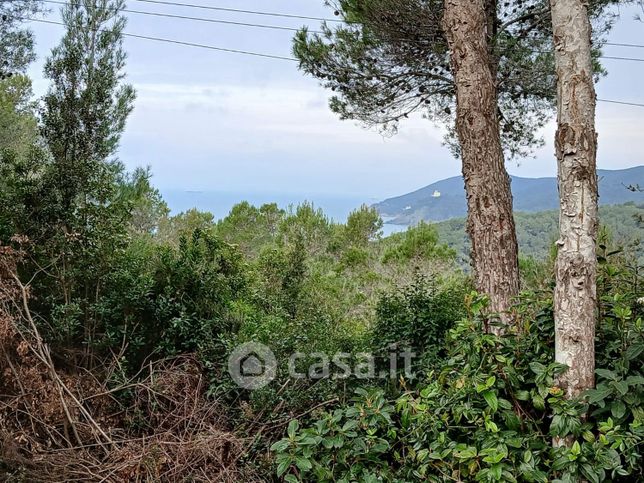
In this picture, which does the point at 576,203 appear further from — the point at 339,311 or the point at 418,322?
the point at 339,311

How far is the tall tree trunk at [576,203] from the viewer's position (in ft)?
5.75

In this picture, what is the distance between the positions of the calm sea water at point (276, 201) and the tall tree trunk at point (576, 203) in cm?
844

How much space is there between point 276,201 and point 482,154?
867cm

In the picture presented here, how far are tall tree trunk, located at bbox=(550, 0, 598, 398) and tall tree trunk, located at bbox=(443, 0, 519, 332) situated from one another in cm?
135

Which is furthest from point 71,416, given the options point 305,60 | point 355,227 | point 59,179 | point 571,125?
point 355,227

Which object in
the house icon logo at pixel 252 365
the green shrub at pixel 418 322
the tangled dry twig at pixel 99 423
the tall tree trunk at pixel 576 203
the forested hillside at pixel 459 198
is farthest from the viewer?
the forested hillside at pixel 459 198

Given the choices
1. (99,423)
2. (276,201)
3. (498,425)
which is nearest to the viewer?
(498,425)

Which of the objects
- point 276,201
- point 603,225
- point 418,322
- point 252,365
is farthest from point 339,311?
point 276,201

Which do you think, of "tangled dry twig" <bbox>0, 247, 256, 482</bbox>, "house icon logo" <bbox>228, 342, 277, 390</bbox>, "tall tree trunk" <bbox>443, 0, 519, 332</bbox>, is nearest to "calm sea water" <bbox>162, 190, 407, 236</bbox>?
"tall tree trunk" <bbox>443, 0, 519, 332</bbox>

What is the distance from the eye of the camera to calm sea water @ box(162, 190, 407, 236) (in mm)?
10898

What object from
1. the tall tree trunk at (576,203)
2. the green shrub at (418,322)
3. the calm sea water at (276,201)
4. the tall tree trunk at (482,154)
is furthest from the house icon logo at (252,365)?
the calm sea water at (276,201)

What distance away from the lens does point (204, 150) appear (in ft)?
30.3

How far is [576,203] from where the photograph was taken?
1828 mm

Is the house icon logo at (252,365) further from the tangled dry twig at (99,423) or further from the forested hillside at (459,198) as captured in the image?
the forested hillside at (459,198)
